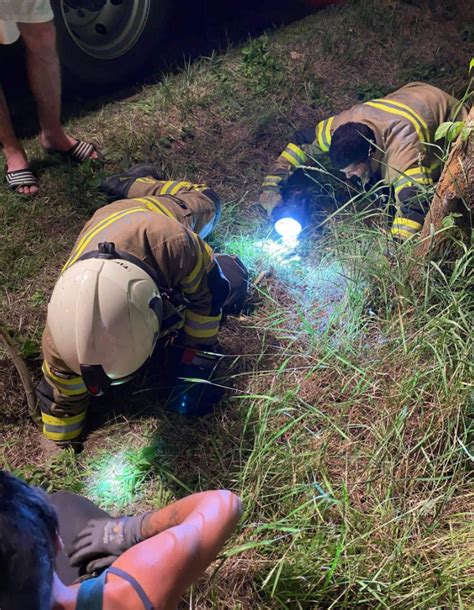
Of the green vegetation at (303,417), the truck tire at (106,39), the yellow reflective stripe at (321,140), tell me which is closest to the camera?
the green vegetation at (303,417)

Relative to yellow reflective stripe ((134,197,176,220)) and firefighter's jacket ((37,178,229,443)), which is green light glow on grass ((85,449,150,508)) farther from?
yellow reflective stripe ((134,197,176,220))

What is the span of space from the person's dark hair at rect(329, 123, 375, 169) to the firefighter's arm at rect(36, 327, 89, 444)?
187 centimetres

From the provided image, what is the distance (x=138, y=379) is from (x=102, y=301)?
2.76 feet

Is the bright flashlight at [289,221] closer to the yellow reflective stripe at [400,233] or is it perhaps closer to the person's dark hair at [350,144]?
the person's dark hair at [350,144]

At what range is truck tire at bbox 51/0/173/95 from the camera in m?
3.70

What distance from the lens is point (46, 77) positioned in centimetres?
324

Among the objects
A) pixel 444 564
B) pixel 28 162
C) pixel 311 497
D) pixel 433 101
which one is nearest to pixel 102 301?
pixel 311 497

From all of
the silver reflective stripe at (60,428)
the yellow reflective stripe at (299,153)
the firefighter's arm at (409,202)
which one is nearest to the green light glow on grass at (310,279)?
the firefighter's arm at (409,202)

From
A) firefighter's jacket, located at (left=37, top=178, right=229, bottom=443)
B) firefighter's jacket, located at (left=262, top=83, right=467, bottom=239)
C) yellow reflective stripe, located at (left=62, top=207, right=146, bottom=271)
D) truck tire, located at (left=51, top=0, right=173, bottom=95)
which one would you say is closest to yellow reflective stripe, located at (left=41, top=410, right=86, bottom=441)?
firefighter's jacket, located at (left=37, top=178, right=229, bottom=443)

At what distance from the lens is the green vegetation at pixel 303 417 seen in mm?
1885

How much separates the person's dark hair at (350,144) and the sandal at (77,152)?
1513 mm

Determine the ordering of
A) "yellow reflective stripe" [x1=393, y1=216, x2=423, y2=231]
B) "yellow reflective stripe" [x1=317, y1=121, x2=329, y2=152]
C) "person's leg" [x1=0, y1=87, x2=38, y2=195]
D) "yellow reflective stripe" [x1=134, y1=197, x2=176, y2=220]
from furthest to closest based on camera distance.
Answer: "yellow reflective stripe" [x1=317, y1=121, x2=329, y2=152], "person's leg" [x1=0, y1=87, x2=38, y2=195], "yellow reflective stripe" [x1=393, y1=216, x2=423, y2=231], "yellow reflective stripe" [x1=134, y1=197, x2=176, y2=220]

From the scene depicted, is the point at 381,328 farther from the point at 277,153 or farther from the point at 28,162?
the point at 28,162

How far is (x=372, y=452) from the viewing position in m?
2.09
